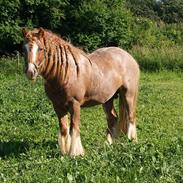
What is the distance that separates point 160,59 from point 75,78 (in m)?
13.7

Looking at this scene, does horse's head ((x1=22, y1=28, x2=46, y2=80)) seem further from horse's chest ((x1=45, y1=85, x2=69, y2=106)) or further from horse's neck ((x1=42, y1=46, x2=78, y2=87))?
horse's chest ((x1=45, y1=85, x2=69, y2=106))

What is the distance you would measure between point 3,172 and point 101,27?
63.3 feet

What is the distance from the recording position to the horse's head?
5836 mm

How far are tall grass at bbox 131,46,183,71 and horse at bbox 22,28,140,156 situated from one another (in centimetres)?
1180

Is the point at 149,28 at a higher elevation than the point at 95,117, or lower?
lower

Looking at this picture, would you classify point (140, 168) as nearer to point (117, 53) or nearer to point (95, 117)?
point (117, 53)

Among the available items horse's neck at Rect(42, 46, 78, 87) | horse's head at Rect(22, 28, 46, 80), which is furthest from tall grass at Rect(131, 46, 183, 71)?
horse's head at Rect(22, 28, 46, 80)

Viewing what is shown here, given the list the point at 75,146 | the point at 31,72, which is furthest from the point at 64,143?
the point at 31,72

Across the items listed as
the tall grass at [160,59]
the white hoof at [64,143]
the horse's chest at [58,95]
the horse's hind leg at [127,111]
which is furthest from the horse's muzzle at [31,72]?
the tall grass at [160,59]

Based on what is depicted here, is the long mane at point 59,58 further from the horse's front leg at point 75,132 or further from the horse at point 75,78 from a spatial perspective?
the horse's front leg at point 75,132

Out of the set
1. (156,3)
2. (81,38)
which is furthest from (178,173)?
(156,3)

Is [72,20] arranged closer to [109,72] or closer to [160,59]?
[160,59]

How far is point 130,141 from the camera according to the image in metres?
6.21

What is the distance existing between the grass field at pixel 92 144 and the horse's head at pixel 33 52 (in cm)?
108
